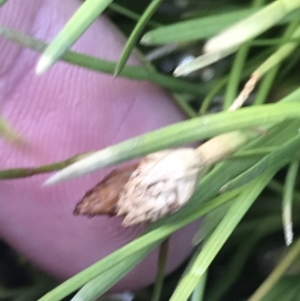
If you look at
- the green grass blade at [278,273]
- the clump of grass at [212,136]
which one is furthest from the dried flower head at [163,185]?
the green grass blade at [278,273]

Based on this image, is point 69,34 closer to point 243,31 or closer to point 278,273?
point 243,31

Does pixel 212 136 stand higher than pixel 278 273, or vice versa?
pixel 212 136

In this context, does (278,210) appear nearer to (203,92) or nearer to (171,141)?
(203,92)

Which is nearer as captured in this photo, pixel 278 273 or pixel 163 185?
pixel 163 185

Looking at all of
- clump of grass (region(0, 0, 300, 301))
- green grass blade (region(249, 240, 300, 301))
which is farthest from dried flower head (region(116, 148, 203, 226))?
green grass blade (region(249, 240, 300, 301))

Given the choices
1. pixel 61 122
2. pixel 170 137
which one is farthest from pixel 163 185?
pixel 61 122

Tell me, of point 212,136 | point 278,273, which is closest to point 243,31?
point 212,136

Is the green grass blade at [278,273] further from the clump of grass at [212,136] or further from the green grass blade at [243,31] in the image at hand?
the green grass blade at [243,31]
